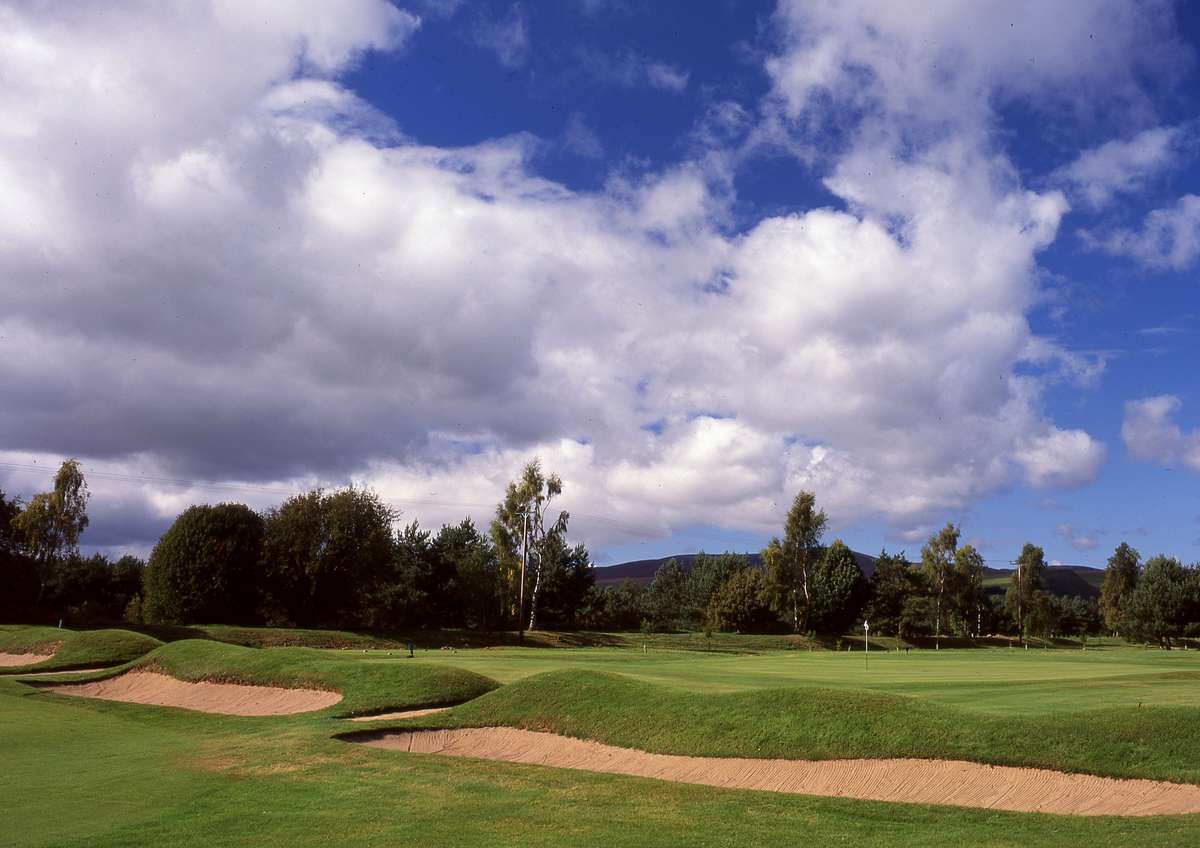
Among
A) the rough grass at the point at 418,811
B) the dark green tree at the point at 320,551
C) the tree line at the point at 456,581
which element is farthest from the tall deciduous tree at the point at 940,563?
the rough grass at the point at 418,811

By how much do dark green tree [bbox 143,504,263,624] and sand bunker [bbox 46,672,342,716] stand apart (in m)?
32.4

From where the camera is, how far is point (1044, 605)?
358 feet

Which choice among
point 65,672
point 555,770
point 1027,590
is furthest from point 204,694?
point 1027,590

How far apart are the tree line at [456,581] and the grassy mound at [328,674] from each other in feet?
112

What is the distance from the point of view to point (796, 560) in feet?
301

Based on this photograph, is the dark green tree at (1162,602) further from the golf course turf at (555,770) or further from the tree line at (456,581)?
the golf course turf at (555,770)

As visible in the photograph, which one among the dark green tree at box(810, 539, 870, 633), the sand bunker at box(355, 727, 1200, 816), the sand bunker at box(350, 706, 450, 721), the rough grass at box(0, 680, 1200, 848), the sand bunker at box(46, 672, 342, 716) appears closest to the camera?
the rough grass at box(0, 680, 1200, 848)

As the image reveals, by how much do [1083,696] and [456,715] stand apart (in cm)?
1618

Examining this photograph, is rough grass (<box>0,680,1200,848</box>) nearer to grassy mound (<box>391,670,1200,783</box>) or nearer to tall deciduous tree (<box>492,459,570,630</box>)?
grassy mound (<box>391,670,1200,783</box>)

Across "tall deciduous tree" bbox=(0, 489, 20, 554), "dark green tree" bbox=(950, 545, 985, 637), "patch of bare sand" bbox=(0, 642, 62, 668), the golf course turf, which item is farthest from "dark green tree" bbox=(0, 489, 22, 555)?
"dark green tree" bbox=(950, 545, 985, 637)

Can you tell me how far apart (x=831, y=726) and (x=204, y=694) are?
2212cm

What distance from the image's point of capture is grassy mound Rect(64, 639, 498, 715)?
83.3ft

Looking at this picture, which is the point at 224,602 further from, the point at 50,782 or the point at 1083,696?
the point at 1083,696

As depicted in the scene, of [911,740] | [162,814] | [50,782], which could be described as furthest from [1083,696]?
[50,782]
